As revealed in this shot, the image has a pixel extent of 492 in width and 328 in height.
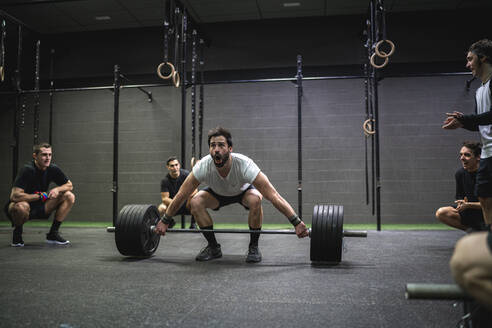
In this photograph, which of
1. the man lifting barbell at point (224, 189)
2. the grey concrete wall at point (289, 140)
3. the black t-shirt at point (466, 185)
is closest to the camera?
the man lifting barbell at point (224, 189)

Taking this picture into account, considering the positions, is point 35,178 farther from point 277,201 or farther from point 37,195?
point 277,201

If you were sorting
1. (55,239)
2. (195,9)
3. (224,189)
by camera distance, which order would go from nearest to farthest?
(224,189), (55,239), (195,9)

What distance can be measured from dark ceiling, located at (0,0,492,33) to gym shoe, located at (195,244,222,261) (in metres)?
3.92

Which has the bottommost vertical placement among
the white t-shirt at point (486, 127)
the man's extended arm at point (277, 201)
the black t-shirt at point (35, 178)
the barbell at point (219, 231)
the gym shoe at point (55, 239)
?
the gym shoe at point (55, 239)

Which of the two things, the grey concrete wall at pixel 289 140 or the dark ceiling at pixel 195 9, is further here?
the grey concrete wall at pixel 289 140

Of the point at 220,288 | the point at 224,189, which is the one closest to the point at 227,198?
the point at 224,189

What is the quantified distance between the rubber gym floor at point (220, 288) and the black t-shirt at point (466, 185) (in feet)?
1.53

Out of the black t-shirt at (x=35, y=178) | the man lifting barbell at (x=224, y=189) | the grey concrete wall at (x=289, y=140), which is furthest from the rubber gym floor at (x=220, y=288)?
the grey concrete wall at (x=289, y=140)

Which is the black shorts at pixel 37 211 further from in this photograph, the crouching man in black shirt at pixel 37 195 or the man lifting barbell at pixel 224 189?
the man lifting barbell at pixel 224 189

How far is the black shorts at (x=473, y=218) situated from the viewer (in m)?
3.22

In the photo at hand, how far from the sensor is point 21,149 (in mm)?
6652

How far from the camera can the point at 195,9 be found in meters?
5.81

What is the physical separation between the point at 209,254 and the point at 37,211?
6.11ft

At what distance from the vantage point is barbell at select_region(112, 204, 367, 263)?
257cm
